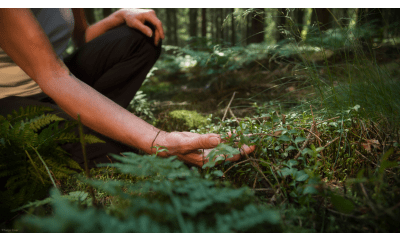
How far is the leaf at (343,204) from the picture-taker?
0.96 metres

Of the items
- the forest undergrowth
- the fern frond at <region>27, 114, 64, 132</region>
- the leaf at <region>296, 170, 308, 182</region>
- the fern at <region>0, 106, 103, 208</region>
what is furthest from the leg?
the leaf at <region>296, 170, 308, 182</region>

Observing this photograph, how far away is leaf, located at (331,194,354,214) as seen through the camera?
961 mm

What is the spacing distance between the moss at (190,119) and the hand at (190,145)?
92cm

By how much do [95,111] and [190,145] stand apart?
0.73m

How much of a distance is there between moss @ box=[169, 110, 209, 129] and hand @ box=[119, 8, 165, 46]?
93cm

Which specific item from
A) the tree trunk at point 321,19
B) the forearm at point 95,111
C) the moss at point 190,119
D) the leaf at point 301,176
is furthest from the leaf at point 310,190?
the moss at point 190,119

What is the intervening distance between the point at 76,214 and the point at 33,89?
2.39m

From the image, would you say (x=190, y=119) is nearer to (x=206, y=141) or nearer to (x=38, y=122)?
(x=206, y=141)

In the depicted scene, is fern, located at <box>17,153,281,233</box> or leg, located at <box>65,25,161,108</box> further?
leg, located at <box>65,25,161,108</box>

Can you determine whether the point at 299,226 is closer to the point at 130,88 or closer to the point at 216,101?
the point at 130,88

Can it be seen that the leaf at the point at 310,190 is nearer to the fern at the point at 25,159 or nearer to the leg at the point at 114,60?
the fern at the point at 25,159

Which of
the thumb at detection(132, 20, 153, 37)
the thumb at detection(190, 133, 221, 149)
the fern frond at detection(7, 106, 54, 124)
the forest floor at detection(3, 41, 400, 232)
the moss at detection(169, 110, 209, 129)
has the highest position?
the thumb at detection(132, 20, 153, 37)

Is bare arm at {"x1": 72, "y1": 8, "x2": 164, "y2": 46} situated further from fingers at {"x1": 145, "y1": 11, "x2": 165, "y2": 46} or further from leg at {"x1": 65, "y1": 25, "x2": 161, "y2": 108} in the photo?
leg at {"x1": 65, "y1": 25, "x2": 161, "y2": 108}

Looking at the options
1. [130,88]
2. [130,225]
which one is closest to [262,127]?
[130,225]
